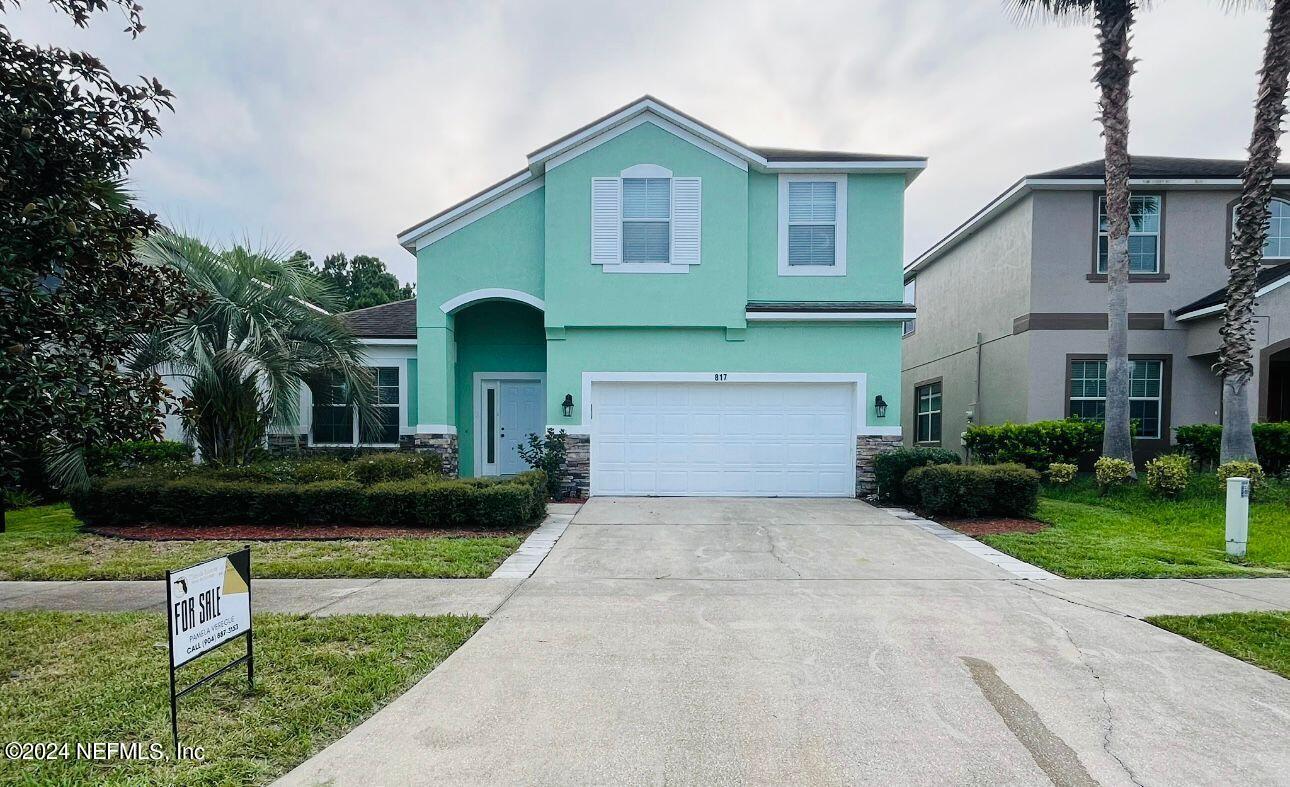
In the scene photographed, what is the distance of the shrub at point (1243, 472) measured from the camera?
983 cm

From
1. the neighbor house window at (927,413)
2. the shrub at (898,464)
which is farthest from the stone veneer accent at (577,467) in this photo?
the neighbor house window at (927,413)

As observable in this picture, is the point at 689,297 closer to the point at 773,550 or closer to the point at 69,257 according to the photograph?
the point at 773,550

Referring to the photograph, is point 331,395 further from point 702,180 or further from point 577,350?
point 702,180

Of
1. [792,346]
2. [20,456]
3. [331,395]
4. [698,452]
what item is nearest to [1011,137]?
[792,346]

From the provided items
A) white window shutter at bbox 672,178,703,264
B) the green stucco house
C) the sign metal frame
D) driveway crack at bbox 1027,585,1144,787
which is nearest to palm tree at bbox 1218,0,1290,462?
the green stucco house

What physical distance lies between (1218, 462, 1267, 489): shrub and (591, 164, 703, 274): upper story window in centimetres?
908

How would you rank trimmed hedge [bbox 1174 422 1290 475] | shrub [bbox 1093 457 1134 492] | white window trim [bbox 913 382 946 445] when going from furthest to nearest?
white window trim [bbox 913 382 946 445]
trimmed hedge [bbox 1174 422 1290 475]
shrub [bbox 1093 457 1134 492]

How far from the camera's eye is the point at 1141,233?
43.8 ft

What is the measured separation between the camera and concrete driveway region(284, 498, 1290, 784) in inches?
123

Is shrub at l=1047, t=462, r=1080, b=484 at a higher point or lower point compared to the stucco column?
lower

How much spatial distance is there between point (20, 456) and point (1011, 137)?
19.1m

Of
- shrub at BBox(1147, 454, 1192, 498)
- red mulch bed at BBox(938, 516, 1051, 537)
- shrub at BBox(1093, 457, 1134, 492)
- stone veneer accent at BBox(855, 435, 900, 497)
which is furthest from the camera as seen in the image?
stone veneer accent at BBox(855, 435, 900, 497)

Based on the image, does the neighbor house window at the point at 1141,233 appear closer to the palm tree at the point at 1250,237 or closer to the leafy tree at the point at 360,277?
the palm tree at the point at 1250,237

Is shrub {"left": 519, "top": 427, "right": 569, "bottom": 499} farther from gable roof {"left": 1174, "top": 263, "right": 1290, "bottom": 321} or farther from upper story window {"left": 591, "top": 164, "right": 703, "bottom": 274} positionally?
gable roof {"left": 1174, "top": 263, "right": 1290, "bottom": 321}
